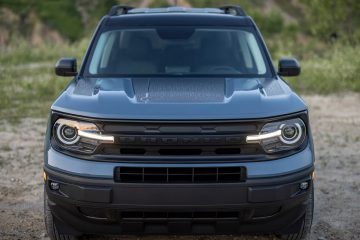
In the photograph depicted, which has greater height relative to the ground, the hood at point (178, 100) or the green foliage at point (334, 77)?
the hood at point (178, 100)

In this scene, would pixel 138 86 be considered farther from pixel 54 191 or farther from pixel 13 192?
pixel 13 192

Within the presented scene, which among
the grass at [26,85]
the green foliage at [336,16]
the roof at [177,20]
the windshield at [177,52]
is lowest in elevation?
the green foliage at [336,16]

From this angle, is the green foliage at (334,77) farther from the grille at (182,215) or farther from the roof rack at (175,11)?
the grille at (182,215)

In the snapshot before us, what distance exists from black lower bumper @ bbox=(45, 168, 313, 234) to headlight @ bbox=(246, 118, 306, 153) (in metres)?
0.19

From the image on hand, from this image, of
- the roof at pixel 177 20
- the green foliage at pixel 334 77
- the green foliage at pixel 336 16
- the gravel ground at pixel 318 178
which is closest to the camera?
the gravel ground at pixel 318 178

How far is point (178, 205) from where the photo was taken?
3.56 meters

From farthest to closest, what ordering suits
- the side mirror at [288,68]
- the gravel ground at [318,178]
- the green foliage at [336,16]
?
the green foliage at [336,16] < the side mirror at [288,68] < the gravel ground at [318,178]

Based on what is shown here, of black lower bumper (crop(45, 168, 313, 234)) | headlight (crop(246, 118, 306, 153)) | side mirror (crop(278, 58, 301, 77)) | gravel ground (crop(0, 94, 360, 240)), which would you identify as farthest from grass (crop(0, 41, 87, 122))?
headlight (crop(246, 118, 306, 153))

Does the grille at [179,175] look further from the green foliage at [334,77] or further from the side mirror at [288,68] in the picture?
the green foliage at [334,77]

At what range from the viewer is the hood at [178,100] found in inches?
144

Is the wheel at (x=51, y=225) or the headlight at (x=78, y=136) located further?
the wheel at (x=51, y=225)

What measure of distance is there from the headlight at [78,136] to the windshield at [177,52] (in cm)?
115

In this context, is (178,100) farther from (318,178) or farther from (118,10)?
(318,178)

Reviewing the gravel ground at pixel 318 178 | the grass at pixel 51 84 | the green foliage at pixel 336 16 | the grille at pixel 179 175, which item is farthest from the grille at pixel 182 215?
the green foliage at pixel 336 16
